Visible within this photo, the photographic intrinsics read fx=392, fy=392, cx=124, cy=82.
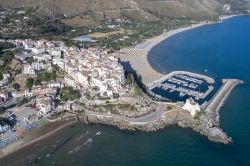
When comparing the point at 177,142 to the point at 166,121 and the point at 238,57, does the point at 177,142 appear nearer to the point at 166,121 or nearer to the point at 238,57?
the point at 166,121

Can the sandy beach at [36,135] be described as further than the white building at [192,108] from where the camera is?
No

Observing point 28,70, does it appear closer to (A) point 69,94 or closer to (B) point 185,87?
(A) point 69,94

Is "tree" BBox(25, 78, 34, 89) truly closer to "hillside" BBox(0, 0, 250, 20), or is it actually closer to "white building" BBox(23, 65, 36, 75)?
"white building" BBox(23, 65, 36, 75)

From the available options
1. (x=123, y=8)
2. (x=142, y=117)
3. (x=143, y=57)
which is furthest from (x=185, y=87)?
(x=123, y=8)

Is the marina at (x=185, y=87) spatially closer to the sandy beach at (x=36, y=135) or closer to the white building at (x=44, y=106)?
Result: the sandy beach at (x=36, y=135)

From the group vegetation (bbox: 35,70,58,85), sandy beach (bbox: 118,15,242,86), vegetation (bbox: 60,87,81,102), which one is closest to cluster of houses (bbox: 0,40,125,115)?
vegetation (bbox: 35,70,58,85)

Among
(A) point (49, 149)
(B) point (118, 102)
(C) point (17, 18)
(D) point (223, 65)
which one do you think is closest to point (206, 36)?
(D) point (223, 65)

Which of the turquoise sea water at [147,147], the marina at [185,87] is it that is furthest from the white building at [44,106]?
the marina at [185,87]
